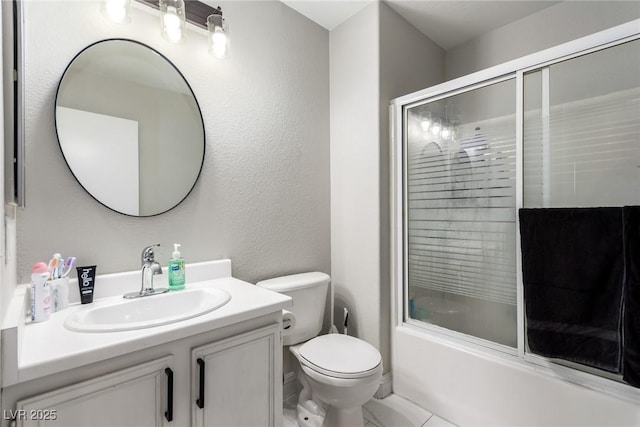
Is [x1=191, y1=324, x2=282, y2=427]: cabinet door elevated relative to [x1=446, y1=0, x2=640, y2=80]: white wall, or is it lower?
lower

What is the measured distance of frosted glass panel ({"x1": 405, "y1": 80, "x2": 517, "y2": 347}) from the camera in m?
1.56

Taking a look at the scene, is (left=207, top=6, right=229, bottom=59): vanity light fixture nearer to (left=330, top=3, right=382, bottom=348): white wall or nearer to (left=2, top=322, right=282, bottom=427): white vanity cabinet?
(left=330, top=3, right=382, bottom=348): white wall

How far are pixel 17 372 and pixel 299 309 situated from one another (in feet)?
3.89

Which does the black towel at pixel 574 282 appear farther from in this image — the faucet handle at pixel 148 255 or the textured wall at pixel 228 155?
the faucet handle at pixel 148 255

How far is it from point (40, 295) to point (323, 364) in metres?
1.11

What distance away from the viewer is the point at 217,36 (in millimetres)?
1516

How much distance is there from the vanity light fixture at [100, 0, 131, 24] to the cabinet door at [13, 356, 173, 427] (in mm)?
1321

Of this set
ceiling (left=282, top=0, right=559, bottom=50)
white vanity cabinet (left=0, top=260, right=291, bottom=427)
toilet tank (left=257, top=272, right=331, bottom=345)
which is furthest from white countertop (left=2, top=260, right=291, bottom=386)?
ceiling (left=282, top=0, right=559, bottom=50)

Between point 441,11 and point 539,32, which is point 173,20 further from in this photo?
point 539,32

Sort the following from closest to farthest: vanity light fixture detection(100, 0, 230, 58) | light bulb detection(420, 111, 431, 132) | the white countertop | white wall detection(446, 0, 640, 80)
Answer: the white countertop, vanity light fixture detection(100, 0, 230, 58), white wall detection(446, 0, 640, 80), light bulb detection(420, 111, 431, 132)

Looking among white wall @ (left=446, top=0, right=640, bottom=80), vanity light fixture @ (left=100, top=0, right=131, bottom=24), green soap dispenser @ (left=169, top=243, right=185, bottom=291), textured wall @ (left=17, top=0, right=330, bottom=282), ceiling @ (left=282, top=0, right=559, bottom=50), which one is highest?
ceiling @ (left=282, top=0, right=559, bottom=50)

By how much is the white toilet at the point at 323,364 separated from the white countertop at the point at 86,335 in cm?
44

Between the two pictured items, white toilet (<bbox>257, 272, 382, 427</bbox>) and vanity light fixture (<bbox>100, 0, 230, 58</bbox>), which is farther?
white toilet (<bbox>257, 272, 382, 427</bbox>)

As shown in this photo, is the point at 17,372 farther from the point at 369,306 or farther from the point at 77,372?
the point at 369,306
